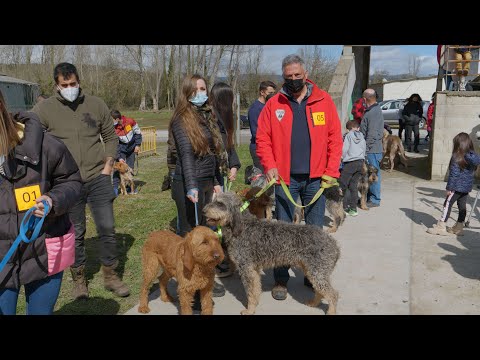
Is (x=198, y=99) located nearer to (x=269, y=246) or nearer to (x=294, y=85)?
(x=294, y=85)

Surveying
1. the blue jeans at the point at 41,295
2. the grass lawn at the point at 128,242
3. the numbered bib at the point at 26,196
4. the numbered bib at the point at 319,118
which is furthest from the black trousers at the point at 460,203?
the numbered bib at the point at 26,196

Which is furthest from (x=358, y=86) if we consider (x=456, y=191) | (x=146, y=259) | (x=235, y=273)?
(x=146, y=259)

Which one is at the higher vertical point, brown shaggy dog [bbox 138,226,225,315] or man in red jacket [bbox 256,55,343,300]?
man in red jacket [bbox 256,55,343,300]

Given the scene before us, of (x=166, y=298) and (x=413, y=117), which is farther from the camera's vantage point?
(x=413, y=117)

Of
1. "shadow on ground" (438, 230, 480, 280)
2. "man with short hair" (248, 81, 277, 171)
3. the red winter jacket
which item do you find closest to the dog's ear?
the red winter jacket


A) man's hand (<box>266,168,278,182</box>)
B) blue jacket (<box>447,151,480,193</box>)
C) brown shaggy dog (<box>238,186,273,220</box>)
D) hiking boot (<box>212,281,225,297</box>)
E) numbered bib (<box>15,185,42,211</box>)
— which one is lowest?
hiking boot (<box>212,281,225,297</box>)

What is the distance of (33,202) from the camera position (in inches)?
104

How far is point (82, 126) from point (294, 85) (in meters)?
2.20

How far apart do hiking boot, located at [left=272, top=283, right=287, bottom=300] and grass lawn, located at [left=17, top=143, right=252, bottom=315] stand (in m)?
1.46

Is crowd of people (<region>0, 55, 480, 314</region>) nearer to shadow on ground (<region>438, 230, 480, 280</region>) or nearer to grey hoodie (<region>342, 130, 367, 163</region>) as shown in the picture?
shadow on ground (<region>438, 230, 480, 280</region>)

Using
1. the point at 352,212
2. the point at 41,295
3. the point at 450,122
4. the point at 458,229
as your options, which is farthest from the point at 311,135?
the point at 450,122

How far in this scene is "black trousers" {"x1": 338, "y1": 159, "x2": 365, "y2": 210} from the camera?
25.7ft

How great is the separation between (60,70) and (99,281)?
2434 mm

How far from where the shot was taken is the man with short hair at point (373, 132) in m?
8.32
